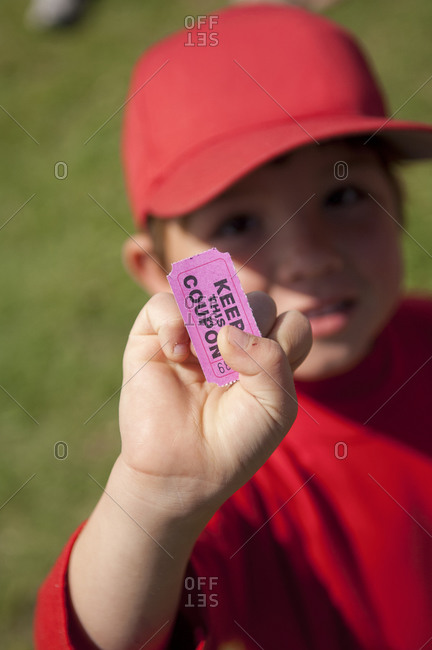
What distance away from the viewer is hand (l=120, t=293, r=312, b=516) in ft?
2.54

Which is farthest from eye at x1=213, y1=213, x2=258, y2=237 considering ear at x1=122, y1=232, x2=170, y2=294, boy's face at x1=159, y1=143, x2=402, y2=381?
ear at x1=122, y1=232, x2=170, y2=294

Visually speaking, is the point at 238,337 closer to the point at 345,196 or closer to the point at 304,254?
the point at 304,254

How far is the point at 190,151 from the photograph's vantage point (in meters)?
1.21

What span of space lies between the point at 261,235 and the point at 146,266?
382mm

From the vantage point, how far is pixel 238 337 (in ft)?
2.52

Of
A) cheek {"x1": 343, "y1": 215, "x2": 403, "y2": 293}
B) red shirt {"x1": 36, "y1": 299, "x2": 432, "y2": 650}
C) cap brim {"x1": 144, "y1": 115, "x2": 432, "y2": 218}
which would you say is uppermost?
cap brim {"x1": 144, "y1": 115, "x2": 432, "y2": 218}

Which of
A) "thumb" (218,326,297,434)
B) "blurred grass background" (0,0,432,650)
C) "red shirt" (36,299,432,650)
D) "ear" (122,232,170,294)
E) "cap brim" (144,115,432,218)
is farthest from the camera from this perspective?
"blurred grass background" (0,0,432,650)

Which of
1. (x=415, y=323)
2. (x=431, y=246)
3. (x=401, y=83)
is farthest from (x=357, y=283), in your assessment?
(x=401, y=83)

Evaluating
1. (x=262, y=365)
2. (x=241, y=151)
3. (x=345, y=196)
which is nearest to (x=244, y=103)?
(x=241, y=151)

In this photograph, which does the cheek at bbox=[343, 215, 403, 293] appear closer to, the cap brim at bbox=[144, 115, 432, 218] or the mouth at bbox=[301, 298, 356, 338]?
the mouth at bbox=[301, 298, 356, 338]

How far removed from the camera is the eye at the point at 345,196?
1175 millimetres

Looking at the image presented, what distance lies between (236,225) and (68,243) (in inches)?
77.2

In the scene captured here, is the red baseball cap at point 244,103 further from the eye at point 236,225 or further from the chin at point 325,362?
the chin at point 325,362

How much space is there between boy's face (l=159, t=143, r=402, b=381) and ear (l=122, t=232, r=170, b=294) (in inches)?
7.9
